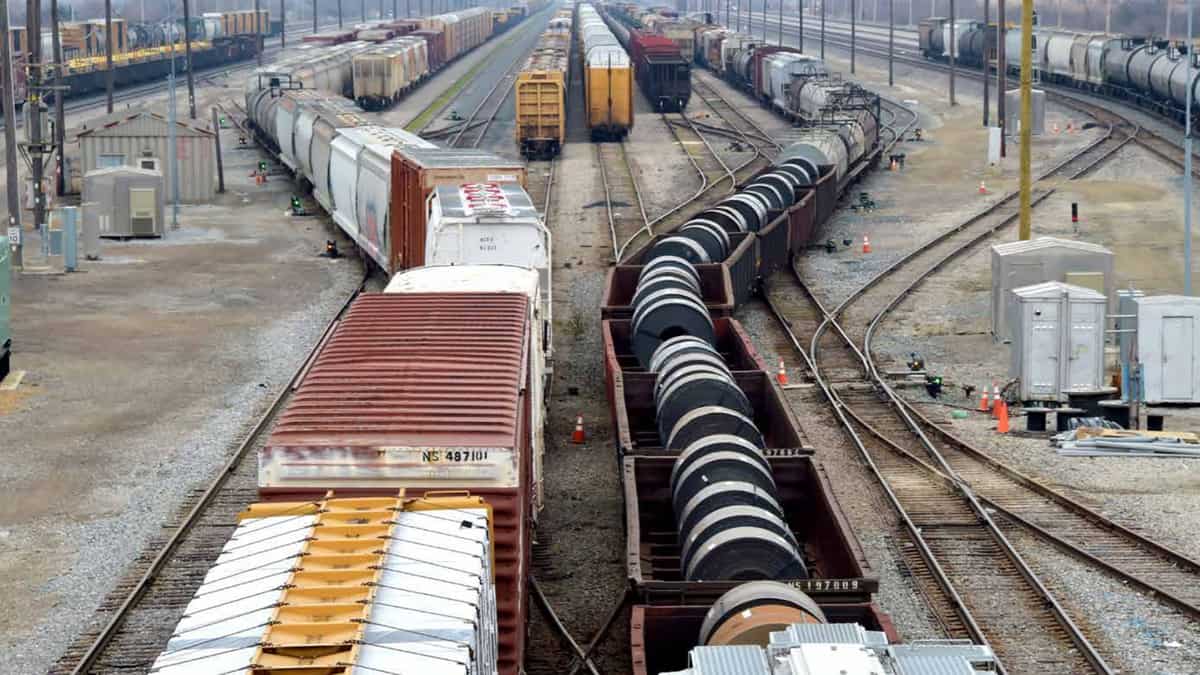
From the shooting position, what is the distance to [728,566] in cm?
1388

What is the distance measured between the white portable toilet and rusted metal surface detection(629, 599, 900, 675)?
12155 millimetres

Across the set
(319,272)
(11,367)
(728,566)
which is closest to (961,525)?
(728,566)

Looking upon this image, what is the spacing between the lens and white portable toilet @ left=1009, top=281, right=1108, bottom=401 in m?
24.1

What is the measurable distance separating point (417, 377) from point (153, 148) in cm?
3425

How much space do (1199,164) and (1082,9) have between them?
8267 centimetres

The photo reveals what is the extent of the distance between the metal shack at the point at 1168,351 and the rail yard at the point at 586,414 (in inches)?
2.0

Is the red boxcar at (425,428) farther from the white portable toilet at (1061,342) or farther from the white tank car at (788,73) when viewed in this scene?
the white tank car at (788,73)

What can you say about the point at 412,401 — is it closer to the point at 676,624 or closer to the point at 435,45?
the point at 676,624

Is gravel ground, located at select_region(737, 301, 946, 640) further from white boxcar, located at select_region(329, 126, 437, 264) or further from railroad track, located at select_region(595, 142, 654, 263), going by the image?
railroad track, located at select_region(595, 142, 654, 263)

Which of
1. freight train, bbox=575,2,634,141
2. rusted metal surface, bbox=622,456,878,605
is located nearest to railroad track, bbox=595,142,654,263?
freight train, bbox=575,2,634,141

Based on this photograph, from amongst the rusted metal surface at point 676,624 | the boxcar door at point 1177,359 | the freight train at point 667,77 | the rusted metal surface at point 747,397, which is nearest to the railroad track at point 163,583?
the rusted metal surface at point 747,397

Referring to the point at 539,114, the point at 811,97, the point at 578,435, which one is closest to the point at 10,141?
the point at 578,435

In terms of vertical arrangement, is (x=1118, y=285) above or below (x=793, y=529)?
above

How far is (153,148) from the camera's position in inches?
1836
